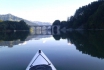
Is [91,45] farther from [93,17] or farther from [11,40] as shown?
[93,17]

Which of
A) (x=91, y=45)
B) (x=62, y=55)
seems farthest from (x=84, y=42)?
(x=62, y=55)

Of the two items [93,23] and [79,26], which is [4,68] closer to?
[93,23]

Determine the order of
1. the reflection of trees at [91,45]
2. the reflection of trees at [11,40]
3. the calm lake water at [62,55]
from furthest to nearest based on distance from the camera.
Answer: the reflection of trees at [11,40] < the reflection of trees at [91,45] < the calm lake water at [62,55]

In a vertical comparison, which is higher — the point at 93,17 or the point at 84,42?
the point at 93,17

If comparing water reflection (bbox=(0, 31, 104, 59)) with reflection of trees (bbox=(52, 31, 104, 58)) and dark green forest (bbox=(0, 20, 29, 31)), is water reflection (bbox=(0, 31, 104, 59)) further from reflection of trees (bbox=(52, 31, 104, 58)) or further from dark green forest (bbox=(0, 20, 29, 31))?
dark green forest (bbox=(0, 20, 29, 31))

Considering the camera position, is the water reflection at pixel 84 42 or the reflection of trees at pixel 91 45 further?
the water reflection at pixel 84 42

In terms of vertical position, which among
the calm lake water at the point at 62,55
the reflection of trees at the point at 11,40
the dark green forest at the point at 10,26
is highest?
the dark green forest at the point at 10,26

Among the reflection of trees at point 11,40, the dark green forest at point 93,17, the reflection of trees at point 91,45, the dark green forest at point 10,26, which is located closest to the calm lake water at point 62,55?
the reflection of trees at point 91,45

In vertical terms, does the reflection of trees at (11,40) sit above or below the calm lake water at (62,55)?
below

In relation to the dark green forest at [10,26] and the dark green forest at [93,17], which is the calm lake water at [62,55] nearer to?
the dark green forest at [93,17]

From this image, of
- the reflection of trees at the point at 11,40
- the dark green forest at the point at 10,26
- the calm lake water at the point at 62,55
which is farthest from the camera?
the dark green forest at the point at 10,26

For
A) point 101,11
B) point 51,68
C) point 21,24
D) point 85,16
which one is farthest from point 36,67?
point 21,24

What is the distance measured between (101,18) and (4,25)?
84721mm

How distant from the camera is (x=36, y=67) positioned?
32.1ft
